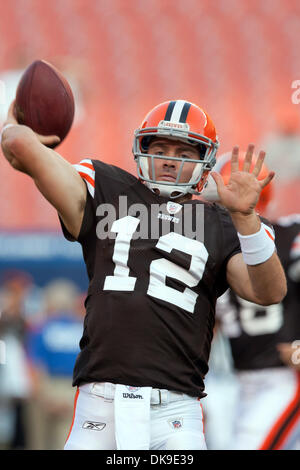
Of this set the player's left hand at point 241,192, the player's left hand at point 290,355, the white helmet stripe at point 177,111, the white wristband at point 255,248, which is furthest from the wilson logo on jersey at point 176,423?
the player's left hand at point 290,355

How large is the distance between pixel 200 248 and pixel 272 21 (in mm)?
8265

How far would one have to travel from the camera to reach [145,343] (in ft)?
7.75

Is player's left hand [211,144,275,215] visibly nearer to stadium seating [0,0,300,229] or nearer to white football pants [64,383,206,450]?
white football pants [64,383,206,450]

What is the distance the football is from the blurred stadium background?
17.0 ft

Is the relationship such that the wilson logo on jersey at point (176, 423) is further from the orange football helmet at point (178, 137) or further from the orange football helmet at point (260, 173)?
the orange football helmet at point (260, 173)

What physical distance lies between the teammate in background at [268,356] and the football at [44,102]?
1289 mm

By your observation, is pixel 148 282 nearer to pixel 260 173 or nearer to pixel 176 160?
pixel 176 160

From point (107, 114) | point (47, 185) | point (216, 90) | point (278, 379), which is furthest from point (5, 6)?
point (47, 185)

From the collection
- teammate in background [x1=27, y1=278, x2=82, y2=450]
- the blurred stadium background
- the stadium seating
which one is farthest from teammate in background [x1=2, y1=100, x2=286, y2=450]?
the stadium seating

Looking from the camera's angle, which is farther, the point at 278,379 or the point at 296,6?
the point at 296,6

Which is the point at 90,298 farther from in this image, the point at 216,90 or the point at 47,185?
the point at 216,90

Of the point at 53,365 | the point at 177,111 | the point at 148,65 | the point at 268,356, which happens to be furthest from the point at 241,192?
the point at 148,65

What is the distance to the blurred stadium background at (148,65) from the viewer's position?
8.86 metres

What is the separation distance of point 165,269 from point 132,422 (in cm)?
49
